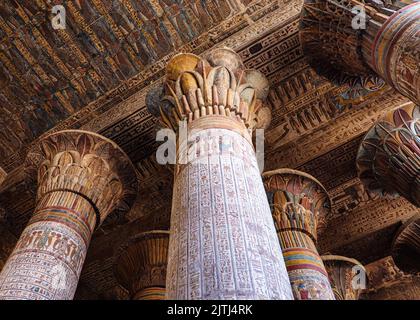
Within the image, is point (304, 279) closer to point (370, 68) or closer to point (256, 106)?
point (256, 106)

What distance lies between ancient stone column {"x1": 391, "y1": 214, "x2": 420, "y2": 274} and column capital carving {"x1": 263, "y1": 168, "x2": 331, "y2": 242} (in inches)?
37.2

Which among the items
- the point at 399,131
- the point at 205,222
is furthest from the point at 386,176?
the point at 205,222

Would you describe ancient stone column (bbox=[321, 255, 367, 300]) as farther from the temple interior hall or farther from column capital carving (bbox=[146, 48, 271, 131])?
column capital carving (bbox=[146, 48, 271, 131])

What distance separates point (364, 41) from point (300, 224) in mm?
1745

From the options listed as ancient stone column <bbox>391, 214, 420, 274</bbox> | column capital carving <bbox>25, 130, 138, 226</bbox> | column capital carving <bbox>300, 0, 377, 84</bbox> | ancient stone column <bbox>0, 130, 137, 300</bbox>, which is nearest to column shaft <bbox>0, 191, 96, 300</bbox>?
ancient stone column <bbox>0, 130, 137, 300</bbox>

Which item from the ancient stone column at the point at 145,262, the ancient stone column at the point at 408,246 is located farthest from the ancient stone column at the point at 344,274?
the ancient stone column at the point at 145,262

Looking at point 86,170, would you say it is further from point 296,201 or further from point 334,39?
point 334,39

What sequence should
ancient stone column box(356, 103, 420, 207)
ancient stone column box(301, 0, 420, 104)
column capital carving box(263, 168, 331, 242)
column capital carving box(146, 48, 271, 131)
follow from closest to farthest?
ancient stone column box(301, 0, 420, 104) → column capital carving box(146, 48, 271, 131) → ancient stone column box(356, 103, 420, 207) → column capital carving box(263, 168, 331, 242)

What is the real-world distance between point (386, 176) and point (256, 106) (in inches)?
59.4

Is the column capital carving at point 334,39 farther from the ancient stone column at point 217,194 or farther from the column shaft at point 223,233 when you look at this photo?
the column shaft at point 223,233

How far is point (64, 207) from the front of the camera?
3.90m

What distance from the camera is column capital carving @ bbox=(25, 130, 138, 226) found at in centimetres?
421

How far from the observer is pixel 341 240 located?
17.3ft

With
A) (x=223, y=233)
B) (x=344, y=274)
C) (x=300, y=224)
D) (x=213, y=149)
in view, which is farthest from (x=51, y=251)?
(x=344, y=274)
